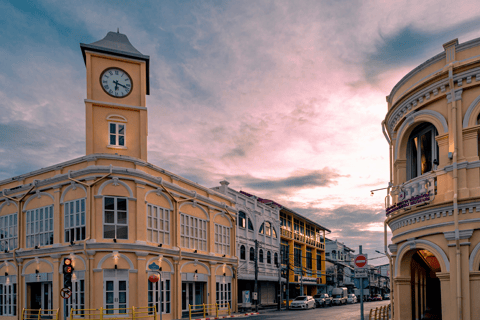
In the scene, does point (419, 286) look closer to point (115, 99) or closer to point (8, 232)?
Answer: point (115, 99)

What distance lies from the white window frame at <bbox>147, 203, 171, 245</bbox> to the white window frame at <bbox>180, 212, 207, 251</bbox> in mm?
1760

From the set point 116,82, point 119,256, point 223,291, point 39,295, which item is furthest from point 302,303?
point 116,82

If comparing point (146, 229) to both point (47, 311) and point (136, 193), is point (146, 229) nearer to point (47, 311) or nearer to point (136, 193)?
point (136, 193)

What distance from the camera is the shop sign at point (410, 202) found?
45.1ft

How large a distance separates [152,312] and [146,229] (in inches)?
193

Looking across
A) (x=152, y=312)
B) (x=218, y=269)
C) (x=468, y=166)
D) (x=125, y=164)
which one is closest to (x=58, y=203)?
(x=125, y=164)

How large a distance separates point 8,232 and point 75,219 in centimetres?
710

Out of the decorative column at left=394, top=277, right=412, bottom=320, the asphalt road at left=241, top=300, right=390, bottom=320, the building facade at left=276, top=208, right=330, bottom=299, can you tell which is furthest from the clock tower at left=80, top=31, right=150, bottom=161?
the building facade at left=276, top=208, right=330, bottom=299

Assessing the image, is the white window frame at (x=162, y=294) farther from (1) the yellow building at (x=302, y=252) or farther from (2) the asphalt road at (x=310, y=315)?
(1) the yellow building at (x=302, y=252)

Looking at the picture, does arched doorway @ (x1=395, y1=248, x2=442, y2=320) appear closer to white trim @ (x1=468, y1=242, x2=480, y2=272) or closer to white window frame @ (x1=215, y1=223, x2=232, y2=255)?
white trim @ (x1=468, y1=242, x2=480, y2=272)

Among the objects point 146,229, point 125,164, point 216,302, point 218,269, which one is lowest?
point 216,302

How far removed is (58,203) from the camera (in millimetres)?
27344

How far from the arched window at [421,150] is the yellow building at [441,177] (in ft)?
0.10

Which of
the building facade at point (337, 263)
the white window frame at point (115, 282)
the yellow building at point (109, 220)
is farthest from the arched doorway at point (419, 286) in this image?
the building facade at point (337, 263)
